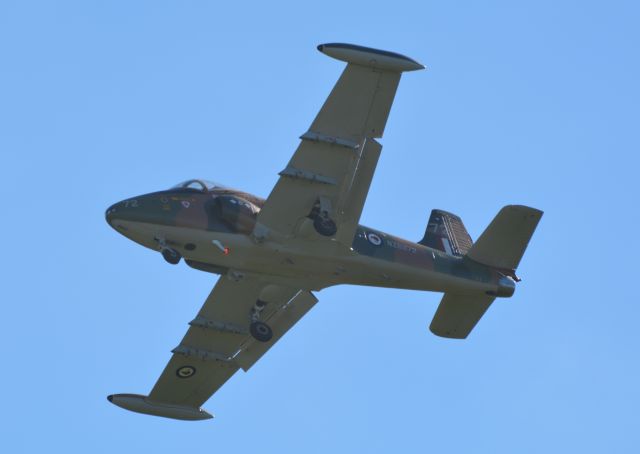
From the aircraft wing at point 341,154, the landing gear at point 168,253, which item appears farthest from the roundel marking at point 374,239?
the landing gear at point 168,253

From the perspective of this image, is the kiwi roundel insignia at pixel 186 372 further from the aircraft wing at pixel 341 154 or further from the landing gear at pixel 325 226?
the landing gear at pixel 325 226

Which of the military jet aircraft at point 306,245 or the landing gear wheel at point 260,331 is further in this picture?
the landing gear wheel at point 260,331

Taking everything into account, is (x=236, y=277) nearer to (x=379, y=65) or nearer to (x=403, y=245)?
(x=403, y=245)

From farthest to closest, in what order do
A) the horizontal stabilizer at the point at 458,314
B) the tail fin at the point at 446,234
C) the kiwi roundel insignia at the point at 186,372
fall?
the kiwi roundel insignia at the point at 186,372 < the tail fin at the point at 446,234 < the horizontal stabilizer at the point at 458,314

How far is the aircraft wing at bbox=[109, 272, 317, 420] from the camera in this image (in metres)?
38.8

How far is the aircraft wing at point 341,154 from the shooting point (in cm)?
3384

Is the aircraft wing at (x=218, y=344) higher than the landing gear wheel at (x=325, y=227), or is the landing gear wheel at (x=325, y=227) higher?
the landing gear wheel at (x=325, y=227)

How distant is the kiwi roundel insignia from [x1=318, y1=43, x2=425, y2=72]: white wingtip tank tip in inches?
480

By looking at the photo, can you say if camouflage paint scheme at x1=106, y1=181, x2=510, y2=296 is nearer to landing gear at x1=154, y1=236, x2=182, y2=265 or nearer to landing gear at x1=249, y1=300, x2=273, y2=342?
landing gear at x1=154, y1=236, x2=182, y2=265

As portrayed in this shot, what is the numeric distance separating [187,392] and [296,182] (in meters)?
9.39

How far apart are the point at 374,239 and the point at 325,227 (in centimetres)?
266

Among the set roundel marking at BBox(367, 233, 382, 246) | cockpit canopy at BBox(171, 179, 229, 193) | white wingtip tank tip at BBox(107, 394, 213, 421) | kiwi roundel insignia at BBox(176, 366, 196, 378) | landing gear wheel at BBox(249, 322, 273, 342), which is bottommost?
white wingtip tank tip at BBox(107, 394, 213, 421)

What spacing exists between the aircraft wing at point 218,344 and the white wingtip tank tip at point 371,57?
24.3 feet

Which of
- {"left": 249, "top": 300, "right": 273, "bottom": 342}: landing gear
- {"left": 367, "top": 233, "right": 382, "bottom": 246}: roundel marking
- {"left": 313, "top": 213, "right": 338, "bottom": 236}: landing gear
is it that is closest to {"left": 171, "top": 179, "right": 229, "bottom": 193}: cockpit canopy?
{"left": 313, "top": 213, "right": 338, "bottom": 236}: landing gear
